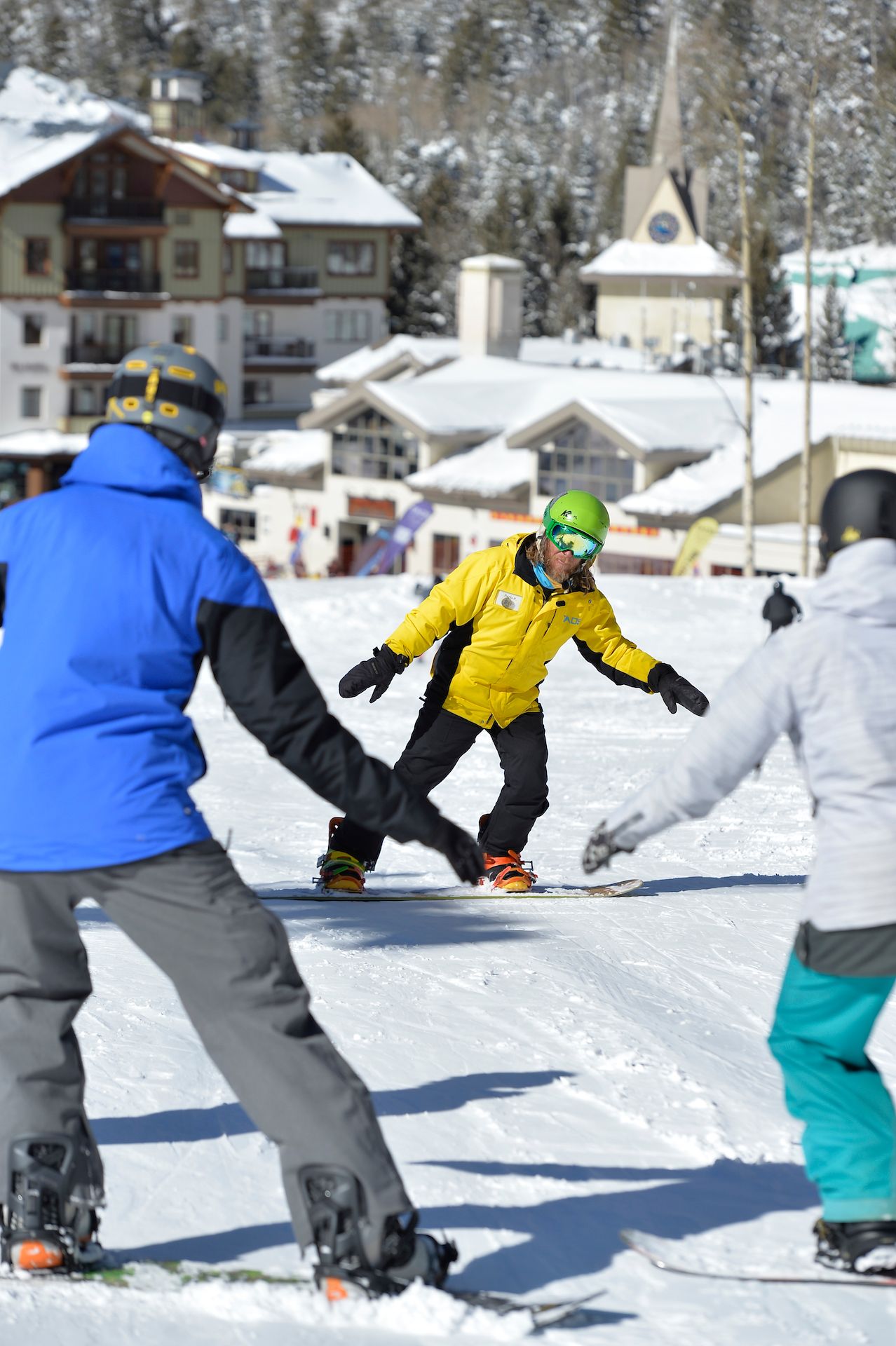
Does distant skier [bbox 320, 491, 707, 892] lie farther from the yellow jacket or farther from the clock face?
the clock face

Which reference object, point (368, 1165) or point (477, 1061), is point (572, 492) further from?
point (368, 1165)

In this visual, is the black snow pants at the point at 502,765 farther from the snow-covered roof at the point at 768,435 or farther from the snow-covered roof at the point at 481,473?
the snow-covered roof at the point at 481,473

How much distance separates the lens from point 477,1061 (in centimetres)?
438

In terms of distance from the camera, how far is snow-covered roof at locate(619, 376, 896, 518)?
33.7 meters

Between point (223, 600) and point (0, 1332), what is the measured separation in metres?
1.25

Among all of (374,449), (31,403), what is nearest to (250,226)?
(31,403)

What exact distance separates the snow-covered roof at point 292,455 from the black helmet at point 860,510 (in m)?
37.5

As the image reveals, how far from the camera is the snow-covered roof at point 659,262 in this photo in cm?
5716

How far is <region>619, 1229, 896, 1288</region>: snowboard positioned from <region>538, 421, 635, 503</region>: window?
32242mm

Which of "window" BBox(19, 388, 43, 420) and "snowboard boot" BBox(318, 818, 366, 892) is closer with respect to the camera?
"snowboard boot" BBox(318, 818, 366, 892)

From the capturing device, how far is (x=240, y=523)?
4238 centimetres

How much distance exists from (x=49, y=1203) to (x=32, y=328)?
44.7 meters

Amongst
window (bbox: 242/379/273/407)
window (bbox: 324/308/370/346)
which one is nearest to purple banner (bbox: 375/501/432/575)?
window (bbox: 242/379/273/407)

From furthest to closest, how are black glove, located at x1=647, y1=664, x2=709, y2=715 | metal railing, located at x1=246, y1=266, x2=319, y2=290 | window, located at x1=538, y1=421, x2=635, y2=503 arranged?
metal railing, located at x1=246, y1=266, x2=319, y2=290, window, located at x1=538, y1=421, x2=635, y2=503, black glove, located at x1=647, y1=664, x2=709, y2=715
